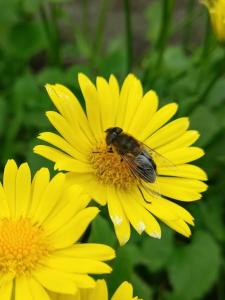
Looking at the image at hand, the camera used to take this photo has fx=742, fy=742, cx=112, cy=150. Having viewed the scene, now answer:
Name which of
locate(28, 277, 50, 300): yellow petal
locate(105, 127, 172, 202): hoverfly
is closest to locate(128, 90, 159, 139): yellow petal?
locate(105, 127, 172, 202): hoverfly

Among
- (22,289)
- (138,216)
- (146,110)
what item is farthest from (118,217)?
(146,110)

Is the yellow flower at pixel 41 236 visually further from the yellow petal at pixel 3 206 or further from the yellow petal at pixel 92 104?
the yellow petal at pixel 92 104

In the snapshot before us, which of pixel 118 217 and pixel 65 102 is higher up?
pixel 65 102

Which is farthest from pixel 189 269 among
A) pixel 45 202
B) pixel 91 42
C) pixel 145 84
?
pixel 91 42

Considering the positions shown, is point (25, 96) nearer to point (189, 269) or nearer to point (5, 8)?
point (5, 8)

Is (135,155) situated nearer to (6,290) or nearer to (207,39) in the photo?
(6,290)
